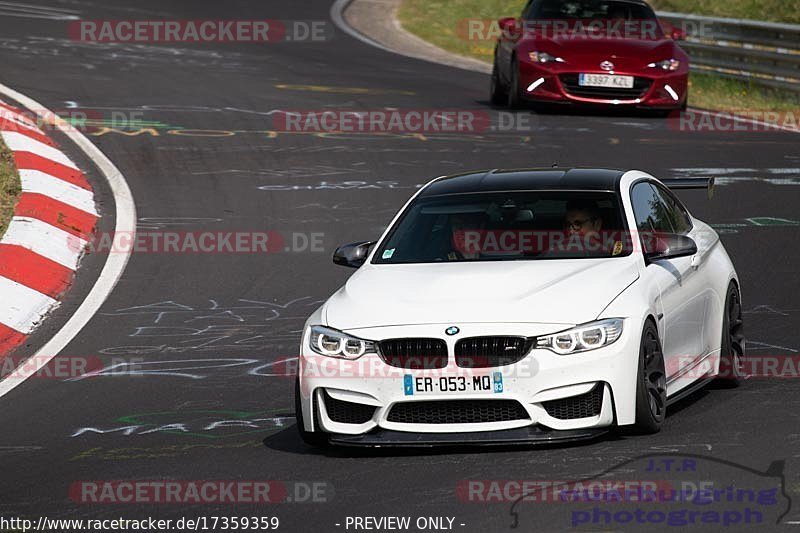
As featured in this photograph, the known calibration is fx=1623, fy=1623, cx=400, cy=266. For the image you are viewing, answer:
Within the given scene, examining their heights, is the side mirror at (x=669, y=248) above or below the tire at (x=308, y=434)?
above

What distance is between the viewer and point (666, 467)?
7.07 metres

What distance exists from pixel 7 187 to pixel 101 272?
2.00m

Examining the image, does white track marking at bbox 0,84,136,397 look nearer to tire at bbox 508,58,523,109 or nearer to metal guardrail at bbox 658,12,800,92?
tire at bbox 508,58,523,109

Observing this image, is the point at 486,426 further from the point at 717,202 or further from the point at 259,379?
the point at 717,202

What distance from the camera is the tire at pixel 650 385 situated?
7.77 meters

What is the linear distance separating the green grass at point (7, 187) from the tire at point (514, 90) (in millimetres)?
7227

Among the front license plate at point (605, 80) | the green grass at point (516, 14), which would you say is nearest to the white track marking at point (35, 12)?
the green grass at point (516, 14)

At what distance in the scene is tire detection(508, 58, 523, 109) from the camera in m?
20.4

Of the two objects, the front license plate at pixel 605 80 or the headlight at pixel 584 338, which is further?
the front license plate at pixel 605 80

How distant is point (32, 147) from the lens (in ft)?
52.6

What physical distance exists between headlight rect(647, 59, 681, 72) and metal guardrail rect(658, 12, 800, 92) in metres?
3.42

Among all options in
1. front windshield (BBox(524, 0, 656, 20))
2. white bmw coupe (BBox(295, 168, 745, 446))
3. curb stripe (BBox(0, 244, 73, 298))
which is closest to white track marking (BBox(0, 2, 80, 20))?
front windshield (BBox(524, 0, 656, 20))

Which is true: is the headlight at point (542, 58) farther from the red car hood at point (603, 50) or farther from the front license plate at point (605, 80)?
the front license plate at point (605, 80)

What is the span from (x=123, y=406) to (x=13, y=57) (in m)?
14.9
